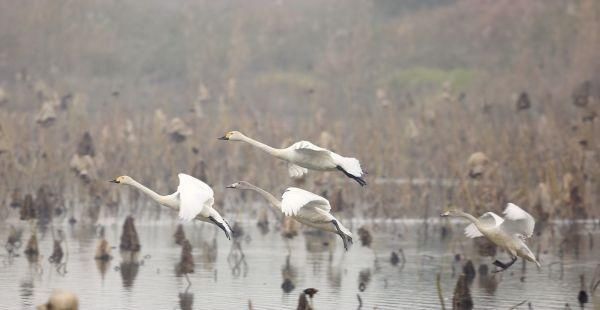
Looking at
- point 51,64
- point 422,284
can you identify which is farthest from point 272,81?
point 422,284

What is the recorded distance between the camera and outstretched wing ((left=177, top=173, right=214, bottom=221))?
13.8 meters

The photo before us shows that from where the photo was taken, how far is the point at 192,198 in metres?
14.1

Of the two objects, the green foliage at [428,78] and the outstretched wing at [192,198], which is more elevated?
the green foliage at [428,78]

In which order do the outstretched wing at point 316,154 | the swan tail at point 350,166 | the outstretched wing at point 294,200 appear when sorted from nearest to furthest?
the outstretched wing at point 294,200 < the swan tail at point 350,166 < the outstretched wing at point 316,154

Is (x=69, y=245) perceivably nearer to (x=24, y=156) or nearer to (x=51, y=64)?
(x=24, y=156)

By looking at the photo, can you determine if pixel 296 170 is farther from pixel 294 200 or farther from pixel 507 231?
pixel 507 231

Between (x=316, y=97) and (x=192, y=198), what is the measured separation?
23.2 metres

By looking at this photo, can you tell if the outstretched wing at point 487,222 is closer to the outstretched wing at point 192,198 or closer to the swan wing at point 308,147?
the swan wing at point 308,147

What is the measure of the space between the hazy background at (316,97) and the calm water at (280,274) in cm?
95

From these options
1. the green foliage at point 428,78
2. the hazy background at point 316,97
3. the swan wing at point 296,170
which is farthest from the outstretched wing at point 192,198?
the green foliage at point 428,78

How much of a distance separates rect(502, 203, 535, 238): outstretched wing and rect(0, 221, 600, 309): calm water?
2.32 feet

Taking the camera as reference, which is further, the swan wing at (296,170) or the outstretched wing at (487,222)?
the swan wing at (296,170)

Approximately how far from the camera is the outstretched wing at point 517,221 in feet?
49.9

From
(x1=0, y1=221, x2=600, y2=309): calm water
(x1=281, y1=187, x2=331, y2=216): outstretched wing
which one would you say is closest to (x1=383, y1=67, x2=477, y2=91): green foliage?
(x1=0, y1=221, x2=600, y2=309): calm water
